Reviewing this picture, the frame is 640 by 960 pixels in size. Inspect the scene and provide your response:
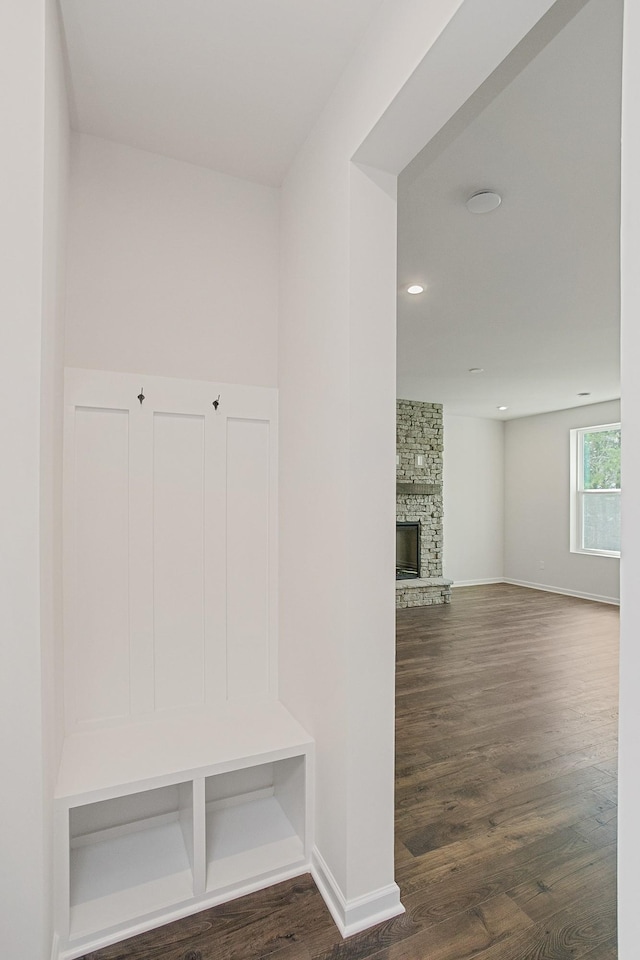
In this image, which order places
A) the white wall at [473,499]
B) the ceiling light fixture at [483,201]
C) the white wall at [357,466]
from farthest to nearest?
the white wall at [473,499], the ceiling light fixture at [483,201], the white wall at [357,466]

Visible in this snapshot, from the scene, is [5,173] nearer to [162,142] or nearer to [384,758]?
[162,142]

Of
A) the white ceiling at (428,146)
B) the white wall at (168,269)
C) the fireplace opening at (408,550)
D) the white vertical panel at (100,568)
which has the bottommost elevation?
the fireplace opening at (408,550)

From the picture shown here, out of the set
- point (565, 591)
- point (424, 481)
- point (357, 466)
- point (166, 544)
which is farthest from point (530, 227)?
point (565, 591)

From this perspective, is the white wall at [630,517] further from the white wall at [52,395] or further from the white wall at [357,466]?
the white wall at [52,395]

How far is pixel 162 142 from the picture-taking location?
6.56ft

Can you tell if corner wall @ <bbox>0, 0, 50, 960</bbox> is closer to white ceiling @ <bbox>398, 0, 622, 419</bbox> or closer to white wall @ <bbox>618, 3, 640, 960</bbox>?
white wall @ <bbox>618, 3, 640, 960</bbox>

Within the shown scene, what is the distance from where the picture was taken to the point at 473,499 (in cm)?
833

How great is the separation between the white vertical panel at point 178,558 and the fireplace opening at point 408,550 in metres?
5.33

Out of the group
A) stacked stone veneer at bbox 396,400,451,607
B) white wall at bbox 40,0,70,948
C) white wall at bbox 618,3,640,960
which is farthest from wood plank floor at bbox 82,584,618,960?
stacked stone veneer at bbox 396,400,451,607

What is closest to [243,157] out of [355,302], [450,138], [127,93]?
[127,93]

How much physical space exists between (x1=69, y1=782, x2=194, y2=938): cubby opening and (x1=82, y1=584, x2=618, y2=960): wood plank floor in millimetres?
91

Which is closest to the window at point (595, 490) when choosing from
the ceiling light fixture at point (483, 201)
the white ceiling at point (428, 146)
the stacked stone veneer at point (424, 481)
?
the stacked stone veneer at point (424, 481)

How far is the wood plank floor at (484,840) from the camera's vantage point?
1556 mm

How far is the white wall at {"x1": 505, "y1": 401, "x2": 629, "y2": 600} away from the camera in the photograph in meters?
7.20
